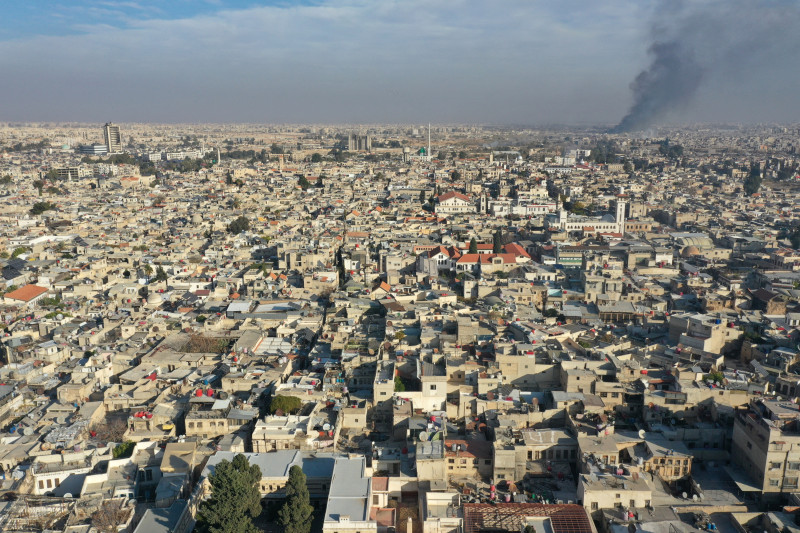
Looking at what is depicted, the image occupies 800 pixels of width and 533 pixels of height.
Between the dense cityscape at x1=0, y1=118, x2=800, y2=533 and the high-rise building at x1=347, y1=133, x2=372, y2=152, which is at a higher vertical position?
the high-rise building at x1=347, y1=133, x2=372, y2=152

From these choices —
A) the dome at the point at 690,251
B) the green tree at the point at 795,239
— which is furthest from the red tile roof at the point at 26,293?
the green tree at the point at 795,239

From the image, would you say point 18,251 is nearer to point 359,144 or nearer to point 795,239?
point 795,239

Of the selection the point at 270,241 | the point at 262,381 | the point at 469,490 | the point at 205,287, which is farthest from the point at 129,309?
the point at 469,490

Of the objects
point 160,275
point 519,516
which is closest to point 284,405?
point 519,516

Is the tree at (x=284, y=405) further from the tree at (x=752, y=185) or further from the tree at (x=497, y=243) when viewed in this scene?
the tree at (x=752, y=185)

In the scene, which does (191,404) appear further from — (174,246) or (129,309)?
(174,246)

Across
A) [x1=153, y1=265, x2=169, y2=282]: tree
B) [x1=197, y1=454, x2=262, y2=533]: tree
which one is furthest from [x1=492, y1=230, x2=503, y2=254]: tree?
[x1=197, y1=454, x2=262, y2=533]: tree

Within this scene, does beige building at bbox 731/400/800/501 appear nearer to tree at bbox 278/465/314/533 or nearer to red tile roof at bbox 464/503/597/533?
red tile roof at bbox 464/503/597/533
